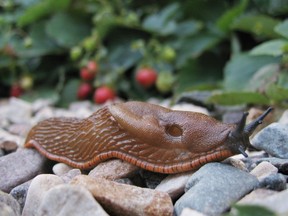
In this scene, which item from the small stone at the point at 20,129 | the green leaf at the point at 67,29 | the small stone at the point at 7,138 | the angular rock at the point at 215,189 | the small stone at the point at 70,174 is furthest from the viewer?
the green leaf at the point at 67,29

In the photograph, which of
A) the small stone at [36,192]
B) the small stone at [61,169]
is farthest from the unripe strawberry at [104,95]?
the small stone at [36,192]

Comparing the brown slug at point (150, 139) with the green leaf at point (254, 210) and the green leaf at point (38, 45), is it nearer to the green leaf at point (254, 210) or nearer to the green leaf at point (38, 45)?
the green leaf at point (254, 210)

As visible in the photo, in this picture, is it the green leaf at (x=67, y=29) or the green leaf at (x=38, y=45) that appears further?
the green leaf at (x=38, y=45)

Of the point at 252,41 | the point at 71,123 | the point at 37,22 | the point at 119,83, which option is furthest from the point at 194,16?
the point at 71,123

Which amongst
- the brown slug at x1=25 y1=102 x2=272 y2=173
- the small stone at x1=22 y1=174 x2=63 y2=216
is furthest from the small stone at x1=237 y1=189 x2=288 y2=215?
the small stone at x1=22 y1=174 x2=63 y2=216

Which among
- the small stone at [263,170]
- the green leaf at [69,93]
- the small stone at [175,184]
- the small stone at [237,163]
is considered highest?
the small stone at [263,170]

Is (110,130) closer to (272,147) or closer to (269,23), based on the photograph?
(272,147)

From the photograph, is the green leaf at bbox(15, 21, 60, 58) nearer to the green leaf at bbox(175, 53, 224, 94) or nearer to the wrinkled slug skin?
the green leaf at bbox(175, 53, 224, 94)
